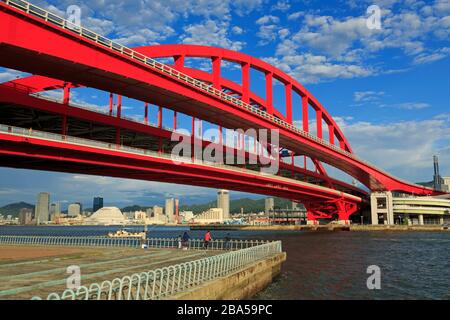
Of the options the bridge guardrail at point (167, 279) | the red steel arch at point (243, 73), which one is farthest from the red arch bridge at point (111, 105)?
the bridge guardrail at point (167, 279)

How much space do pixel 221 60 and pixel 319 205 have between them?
70804 millimetres

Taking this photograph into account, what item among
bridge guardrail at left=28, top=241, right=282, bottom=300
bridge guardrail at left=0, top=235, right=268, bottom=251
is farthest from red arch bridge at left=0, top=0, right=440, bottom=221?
bridge guardrail at left=28, top=241, right=282, bottom=300

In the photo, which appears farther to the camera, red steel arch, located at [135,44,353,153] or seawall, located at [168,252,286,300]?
red steel arch, located at [135,44,353,153]

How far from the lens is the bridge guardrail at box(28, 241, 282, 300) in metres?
10.7

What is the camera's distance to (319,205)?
112812 mm

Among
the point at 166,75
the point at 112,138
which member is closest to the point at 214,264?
the point at 166,75

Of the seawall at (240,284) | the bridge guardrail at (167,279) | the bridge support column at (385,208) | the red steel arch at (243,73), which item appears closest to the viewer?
the bridge guardrail at (167,279)

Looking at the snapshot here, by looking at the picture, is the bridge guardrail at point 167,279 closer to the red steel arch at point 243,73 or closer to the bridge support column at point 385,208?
the red steel arch at point 243,73

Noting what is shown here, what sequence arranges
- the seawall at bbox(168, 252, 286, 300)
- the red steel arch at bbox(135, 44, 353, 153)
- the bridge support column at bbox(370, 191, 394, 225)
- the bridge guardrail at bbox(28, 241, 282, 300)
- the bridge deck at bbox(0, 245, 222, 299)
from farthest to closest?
1. the bridge support column at bbox(370, 191, 394, 225)
2. the red steel arch at bbox(135, 44, 353, 153)
3. the seawall at bbox(168, 252, 286, 300)
4. the bridge deck at bbox(0, 245, 222, 299)
5. the bridge guardrail at bbox(28, 241, 282, 300)

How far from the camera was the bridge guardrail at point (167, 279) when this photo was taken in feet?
35.1

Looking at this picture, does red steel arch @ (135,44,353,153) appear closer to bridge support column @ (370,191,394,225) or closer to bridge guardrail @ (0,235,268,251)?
bridge guardrail @ (0,235,268,251)

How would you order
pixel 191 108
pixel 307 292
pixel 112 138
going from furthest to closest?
pixel 112 138 < pixel 191 108 < pixel 307 292

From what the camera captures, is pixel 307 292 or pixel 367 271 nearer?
pixel 307 292
